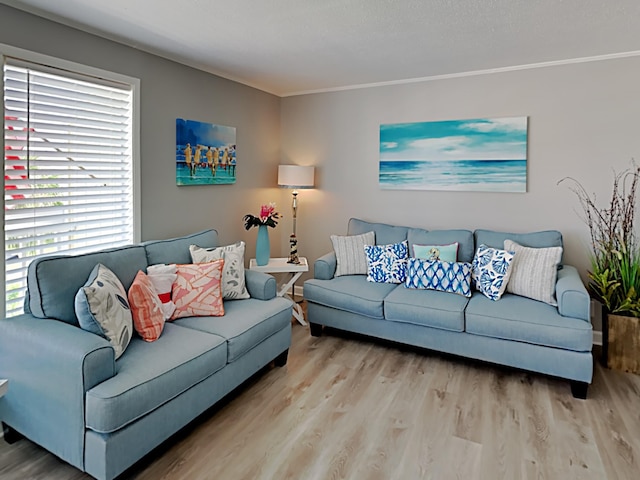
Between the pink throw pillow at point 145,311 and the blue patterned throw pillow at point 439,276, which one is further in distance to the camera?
the blue patterned throw pillow at point 439,276

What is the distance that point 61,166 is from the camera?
2.78 m

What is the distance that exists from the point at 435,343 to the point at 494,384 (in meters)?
0.50

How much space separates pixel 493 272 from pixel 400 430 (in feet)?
4.89

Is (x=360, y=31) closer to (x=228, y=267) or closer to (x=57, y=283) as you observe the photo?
(x=228, y=267)

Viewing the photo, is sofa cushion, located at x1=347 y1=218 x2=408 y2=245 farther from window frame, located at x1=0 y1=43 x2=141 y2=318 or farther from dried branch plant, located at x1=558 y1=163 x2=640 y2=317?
window frame, located at x1=0 y1=43 x2=141 y2=318

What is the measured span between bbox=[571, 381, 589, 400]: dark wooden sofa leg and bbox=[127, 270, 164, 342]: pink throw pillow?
2694mm

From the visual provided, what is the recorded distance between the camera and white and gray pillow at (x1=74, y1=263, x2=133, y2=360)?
2.14 m

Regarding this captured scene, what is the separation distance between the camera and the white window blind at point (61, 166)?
2.52 m

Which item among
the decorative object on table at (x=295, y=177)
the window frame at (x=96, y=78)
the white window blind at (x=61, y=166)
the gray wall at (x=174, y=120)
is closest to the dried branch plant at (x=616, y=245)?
the decorative object on table at (x=295, y=177)

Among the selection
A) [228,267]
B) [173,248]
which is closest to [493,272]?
[228,267]

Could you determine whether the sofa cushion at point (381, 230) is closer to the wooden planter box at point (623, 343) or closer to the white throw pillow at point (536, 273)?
the white throw pillow at point (536, 273)

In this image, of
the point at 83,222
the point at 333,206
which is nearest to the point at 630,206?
the point at 333,206

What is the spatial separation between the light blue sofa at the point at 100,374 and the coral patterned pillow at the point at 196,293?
9 centimetres

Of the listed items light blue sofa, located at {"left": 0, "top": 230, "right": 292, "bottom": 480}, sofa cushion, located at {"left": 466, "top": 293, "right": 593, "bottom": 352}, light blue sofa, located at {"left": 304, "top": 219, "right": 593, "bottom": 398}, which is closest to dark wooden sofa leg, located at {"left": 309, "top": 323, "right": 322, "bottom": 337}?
light blue sofa, located at {"left": 304, "top": 219, "right": 593, "bottom": 398}
